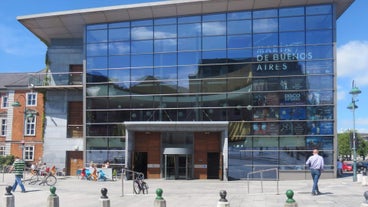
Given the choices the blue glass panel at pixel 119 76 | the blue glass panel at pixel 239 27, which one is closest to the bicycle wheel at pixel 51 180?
the blue glass panel at pixel 119 76

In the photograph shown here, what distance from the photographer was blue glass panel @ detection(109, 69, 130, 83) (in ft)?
111

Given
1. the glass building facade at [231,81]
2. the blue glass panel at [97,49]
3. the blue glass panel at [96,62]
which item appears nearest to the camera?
the glass building facade at [231,81]

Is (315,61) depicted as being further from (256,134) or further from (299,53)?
(256,134)

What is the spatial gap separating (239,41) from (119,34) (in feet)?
31.0

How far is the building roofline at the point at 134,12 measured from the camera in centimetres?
3133

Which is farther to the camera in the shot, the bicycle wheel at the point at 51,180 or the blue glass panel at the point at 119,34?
the blue glass panel at the point at 119,34

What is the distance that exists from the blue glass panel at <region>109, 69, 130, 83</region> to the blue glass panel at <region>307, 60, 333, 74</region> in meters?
13.5

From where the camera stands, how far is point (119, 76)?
33938 mm

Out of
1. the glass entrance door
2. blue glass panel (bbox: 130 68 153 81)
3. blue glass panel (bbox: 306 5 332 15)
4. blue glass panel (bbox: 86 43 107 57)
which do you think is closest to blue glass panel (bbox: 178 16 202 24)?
blue glass panel (bbox: 130 68 153 81)

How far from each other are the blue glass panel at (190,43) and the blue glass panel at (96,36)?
6.22m

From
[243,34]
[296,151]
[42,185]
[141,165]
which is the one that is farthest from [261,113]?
[42,185]

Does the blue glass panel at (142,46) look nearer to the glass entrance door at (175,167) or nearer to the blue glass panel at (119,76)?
the blue glass panel at (119,76)

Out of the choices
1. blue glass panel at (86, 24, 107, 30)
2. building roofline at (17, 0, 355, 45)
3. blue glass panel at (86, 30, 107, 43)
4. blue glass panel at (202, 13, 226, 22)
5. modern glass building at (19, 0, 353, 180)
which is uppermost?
building roofline at (17, 0, 355, 45)

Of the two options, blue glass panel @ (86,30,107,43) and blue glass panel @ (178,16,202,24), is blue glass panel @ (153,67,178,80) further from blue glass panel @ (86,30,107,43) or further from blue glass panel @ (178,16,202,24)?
blue glass panel @ (86,30,107,43)
